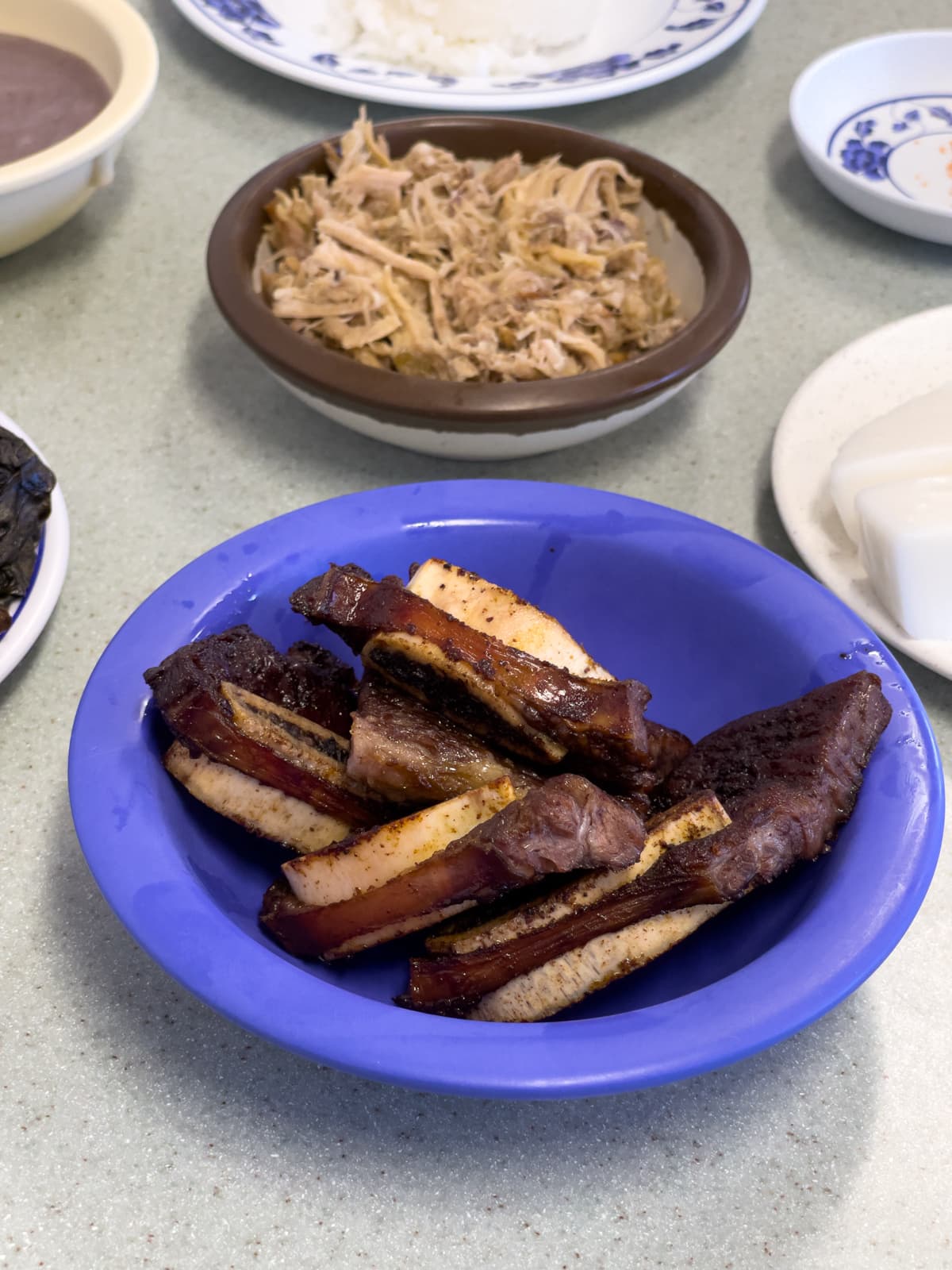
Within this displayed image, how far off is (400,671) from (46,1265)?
482mm

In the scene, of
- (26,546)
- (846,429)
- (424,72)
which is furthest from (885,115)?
(26,546)

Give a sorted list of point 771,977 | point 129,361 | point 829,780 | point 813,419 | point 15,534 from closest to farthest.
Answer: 1. point 771,977
2. point 829,780
3. point 15,534
4. point 813,419
5. point 129,361

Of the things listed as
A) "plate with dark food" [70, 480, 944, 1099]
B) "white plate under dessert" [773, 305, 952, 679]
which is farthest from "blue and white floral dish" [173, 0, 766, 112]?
"plate with dark food" [70, 480, 944, 1099]

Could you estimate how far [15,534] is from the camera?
3.77ft

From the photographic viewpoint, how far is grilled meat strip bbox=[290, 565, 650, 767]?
85cm

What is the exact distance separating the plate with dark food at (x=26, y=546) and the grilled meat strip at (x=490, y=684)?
38 cm

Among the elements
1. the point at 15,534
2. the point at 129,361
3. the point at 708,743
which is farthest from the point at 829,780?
the point at 129,361

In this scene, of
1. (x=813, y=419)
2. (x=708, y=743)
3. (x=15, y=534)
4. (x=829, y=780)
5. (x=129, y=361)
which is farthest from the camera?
(x=129, y=361)

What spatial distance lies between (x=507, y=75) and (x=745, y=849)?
165cm

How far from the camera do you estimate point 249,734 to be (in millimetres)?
858

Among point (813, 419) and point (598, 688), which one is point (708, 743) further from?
point (813, 419)

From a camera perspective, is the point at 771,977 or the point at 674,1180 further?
the point at 674,1180

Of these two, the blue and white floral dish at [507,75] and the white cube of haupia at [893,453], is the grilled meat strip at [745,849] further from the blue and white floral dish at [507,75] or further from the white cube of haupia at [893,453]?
the blue and white floral dish at [507,75]

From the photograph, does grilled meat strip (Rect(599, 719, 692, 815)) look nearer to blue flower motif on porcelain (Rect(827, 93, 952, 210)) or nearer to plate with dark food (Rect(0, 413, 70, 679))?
plate with dark food (Rect(0, 413, 70, 679))
